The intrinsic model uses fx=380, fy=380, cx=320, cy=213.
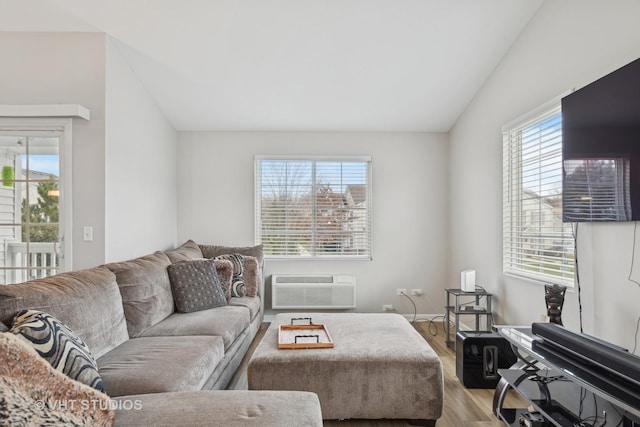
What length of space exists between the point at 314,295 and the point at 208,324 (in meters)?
1.87

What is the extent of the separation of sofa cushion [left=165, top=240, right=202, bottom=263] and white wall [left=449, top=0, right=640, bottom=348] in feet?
9.48

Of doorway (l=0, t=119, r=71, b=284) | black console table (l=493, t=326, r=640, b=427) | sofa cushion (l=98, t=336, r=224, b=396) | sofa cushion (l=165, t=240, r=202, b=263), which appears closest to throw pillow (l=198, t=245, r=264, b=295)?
sofa cushion (l=165, t=240, r=202, b=263)

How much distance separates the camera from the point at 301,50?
3.31 metres

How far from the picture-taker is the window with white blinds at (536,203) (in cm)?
265

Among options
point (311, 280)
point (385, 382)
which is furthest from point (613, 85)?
point (311, 280)

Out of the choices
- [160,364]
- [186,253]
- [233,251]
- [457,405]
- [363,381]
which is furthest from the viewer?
[233,251]

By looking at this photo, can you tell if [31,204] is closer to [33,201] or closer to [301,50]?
[33,201]

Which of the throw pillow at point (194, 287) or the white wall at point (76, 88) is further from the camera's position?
the throw pillow at point (194, 287)

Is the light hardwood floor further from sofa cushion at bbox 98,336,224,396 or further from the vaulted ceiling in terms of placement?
the vaulted ceiling

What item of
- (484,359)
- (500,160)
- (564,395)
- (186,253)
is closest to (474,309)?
(484,359)

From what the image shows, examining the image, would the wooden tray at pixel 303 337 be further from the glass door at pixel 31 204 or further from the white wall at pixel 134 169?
the glass door at pixel 31 204

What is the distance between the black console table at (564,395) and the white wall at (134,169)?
2.97 m

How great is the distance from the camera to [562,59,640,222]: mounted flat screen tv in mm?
1909

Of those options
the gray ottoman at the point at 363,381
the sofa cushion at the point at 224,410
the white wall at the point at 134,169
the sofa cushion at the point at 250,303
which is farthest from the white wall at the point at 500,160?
the white wall at the point at 134,169
